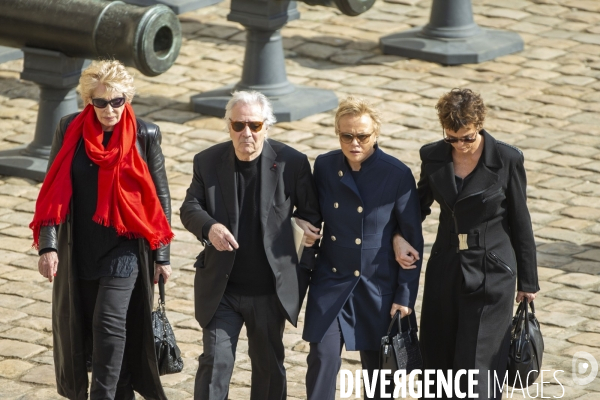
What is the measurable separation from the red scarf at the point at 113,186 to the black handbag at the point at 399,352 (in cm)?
129

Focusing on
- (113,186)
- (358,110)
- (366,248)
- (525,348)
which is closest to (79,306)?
(113,186)

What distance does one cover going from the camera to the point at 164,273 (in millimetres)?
6504

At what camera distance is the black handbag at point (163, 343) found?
652 cm

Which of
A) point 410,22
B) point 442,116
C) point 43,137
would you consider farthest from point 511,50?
point 442,116

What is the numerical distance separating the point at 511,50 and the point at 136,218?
7860 mm

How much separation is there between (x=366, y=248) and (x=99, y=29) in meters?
4.52

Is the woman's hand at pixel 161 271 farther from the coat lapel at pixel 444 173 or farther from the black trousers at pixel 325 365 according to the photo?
the coat lapel at pixel 444 173

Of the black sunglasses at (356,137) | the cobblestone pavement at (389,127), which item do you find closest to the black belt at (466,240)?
the black sunglasses at (356,137)

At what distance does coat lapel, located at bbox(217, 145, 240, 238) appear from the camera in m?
6.06

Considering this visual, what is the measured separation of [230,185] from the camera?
6.08 m

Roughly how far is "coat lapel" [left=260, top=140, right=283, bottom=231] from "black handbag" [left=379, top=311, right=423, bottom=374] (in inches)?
32.0

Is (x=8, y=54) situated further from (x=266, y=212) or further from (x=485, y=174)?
(x=485, y=174)

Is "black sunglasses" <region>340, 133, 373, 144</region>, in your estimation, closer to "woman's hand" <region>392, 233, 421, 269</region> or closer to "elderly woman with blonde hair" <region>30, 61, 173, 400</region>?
"woman's hand" <region>392, 233, 421, 269</region>

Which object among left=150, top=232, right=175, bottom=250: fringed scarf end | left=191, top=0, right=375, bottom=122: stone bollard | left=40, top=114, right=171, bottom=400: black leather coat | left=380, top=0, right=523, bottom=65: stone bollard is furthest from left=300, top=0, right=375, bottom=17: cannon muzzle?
left=150, top=232, right=175, bottom=250: fringed scarf end
